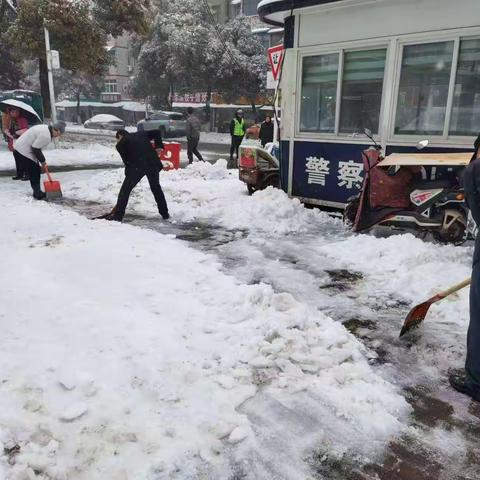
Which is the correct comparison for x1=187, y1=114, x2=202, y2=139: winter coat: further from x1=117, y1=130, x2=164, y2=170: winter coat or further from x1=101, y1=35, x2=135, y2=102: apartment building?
x1=101, y1=35, x2=135, y2=102: apartment building

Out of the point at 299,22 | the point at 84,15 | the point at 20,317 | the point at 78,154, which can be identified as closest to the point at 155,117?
the point at 84,15

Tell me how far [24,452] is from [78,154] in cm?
1501

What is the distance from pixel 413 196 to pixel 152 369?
4.20 meters

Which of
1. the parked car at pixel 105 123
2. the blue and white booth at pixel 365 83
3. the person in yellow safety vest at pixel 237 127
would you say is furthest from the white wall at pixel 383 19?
the parked car at pixel 105 123

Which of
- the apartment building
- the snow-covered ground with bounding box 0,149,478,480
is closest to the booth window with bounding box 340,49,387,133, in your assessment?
the snow-covered ground with bounding box 0,149,478,480

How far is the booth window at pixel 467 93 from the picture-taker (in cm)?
596

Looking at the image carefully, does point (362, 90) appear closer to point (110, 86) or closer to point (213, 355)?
point (213, 355)

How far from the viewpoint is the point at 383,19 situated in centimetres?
654

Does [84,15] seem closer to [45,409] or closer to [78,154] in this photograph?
[78,154]

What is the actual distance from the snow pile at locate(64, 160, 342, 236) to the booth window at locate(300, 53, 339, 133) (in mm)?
1241

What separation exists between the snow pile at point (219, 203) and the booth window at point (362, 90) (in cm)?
147

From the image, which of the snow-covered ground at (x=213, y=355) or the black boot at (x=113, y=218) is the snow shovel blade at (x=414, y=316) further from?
the black boot at (x=113, y=218)

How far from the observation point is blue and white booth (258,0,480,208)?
6.11 m

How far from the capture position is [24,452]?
2297mm
